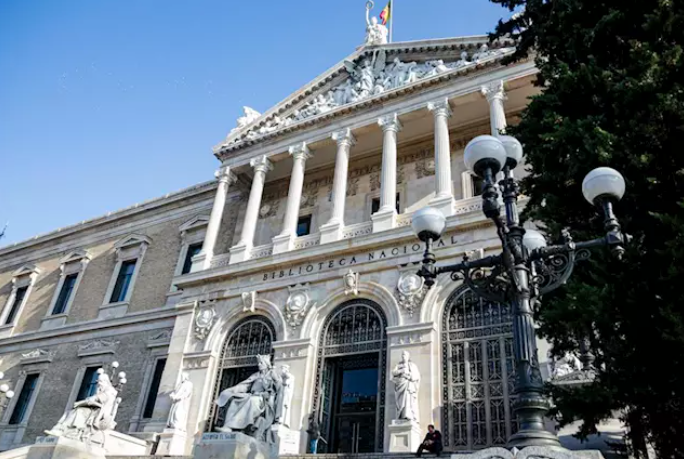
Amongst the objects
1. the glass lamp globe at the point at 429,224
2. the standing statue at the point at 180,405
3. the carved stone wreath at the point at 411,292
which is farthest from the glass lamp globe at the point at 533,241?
the standing statue at the point at 180,405

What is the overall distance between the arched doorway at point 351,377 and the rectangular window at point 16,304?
18.9 meters

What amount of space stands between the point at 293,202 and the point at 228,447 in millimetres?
10060

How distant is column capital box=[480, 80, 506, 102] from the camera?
16.3 metres

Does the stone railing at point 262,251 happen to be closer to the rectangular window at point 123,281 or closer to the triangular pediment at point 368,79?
the triangular pediment at point 368,79

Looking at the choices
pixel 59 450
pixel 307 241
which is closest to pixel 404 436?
pixel 307 241

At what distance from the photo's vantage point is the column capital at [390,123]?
17.7 metres

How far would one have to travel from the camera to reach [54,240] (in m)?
28.0

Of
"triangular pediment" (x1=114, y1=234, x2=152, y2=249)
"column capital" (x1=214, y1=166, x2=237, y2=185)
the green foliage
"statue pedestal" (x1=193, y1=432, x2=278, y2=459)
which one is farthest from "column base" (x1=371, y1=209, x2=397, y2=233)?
"triangular pediment" (x1=114, y1=234, x2=152, y2=249)

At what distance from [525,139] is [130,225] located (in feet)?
70.0

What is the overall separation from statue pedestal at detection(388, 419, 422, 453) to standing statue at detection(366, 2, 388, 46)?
1378 cm

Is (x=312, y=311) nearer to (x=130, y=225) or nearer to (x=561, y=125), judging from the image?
(x=561, y=125)

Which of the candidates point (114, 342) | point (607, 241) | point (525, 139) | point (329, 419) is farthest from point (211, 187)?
point (607, 241)

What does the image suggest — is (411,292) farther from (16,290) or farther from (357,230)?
(16,290)

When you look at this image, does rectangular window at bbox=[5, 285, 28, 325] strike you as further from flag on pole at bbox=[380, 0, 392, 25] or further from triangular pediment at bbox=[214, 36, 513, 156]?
flag on pole at bbox=[380, 0, 392, 25]
